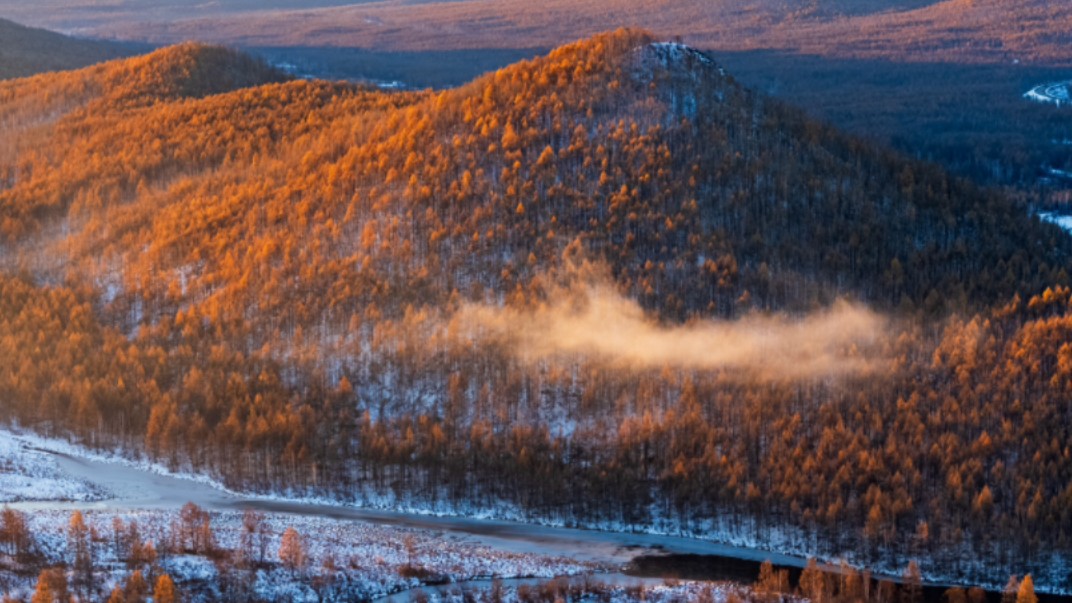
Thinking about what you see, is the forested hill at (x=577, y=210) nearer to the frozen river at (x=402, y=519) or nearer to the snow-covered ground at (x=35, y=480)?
the frozen river at (x=402, y=519)

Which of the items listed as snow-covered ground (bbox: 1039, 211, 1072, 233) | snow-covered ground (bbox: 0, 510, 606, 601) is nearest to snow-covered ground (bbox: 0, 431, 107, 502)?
Answer: snow-covered ground (bbox: 0, 510, 606, 601)

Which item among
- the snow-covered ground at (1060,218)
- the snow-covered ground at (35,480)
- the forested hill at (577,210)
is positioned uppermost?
the forested hill at (577,210)

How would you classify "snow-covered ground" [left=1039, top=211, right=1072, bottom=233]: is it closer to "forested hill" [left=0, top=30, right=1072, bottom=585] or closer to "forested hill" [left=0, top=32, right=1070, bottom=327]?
"forested hill" [left=0, top=32, right=1070, bottom=327]

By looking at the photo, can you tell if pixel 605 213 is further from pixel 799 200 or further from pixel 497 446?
pixel 497 446

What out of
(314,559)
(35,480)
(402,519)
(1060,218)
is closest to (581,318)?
(402,519)

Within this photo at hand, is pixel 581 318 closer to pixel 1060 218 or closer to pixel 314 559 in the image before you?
pixel 314 559

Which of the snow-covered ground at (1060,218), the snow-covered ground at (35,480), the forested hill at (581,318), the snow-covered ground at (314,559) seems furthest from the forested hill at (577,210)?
the snow-covered ground at (1060,218)

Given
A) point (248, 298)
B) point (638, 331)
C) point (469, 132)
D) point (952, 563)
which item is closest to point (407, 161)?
point (469, 132)
